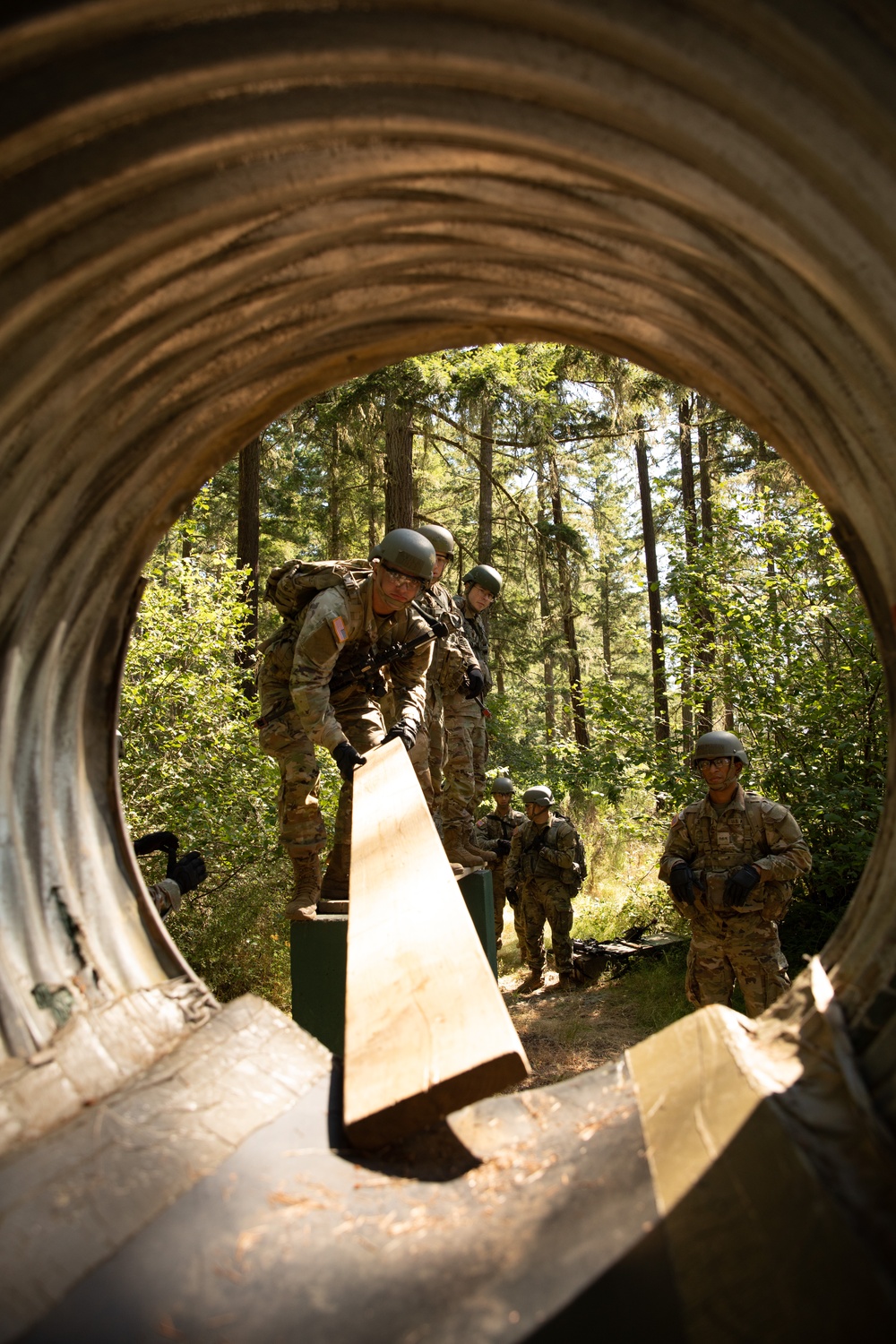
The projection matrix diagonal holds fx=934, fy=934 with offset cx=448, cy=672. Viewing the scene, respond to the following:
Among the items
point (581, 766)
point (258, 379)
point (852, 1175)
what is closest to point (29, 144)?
point (258, 379)

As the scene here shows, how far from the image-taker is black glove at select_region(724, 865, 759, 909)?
729cm

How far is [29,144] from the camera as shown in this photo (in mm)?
1942

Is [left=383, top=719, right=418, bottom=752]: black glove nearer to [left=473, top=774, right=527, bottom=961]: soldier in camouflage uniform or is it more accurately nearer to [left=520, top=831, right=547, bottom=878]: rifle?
[left=520, top=831, right=547, bottom=878]: rifle

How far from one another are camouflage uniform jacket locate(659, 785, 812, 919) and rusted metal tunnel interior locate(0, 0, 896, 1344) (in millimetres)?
5191

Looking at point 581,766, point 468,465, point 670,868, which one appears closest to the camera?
point 670,868

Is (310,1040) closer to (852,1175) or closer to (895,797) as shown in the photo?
(852,1175)

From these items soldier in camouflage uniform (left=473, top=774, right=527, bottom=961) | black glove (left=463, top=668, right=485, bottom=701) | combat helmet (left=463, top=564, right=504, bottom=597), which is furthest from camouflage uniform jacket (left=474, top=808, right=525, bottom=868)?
black glove (left=463, top=668, right=485, bottom=701)

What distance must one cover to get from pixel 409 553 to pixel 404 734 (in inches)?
47.7

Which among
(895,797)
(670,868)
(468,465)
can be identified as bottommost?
(670,868)

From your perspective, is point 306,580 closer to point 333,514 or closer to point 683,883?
point 683,883

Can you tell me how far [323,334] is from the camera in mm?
3018

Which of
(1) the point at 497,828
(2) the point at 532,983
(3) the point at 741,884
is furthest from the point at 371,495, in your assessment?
(3) the point at 741,884

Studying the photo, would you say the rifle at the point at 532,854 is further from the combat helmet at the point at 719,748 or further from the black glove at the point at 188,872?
the black glove at the point at 188,872

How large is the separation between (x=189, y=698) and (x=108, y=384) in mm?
8161
